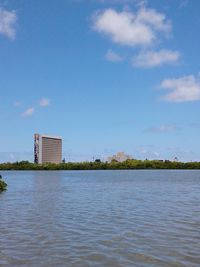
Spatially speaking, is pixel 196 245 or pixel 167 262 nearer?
pixel 167 262

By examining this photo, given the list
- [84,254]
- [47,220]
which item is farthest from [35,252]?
[47,220]

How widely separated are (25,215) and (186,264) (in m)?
15.5

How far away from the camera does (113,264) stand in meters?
13.4

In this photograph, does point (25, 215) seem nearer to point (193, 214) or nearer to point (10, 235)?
point (10, 235)

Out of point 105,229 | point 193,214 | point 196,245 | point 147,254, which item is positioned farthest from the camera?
point 193,214

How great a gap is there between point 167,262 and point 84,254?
9.62ft

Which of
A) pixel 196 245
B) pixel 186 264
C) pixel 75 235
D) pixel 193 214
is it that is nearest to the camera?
pixel 186 264

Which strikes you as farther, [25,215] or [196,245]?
[25,215]

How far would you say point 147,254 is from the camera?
48.3 ft

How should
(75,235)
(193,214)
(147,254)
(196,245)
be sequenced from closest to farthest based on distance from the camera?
(147,254) < (196,245) < (75,235) < (193,214)

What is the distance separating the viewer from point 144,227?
20.9m

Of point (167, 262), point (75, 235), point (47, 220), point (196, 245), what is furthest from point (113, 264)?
point (47, 220)

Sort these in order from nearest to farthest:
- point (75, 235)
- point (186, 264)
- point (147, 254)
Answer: point (186, 264) < point (147, 254) < point (75, 235)

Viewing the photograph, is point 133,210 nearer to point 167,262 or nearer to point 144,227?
point 144,227
